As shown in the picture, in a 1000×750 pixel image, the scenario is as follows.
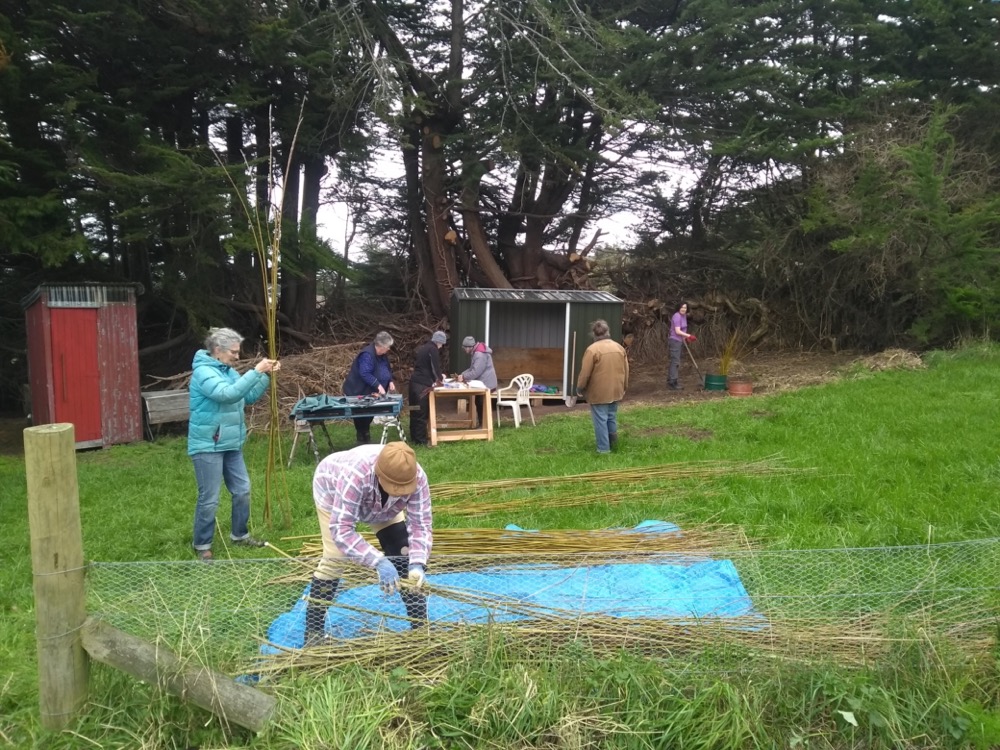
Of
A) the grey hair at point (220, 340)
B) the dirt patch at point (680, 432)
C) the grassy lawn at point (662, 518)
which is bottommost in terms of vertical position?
the grassy lawn at point (662, 518)

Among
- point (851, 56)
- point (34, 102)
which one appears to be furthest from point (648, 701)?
point (851, 56)

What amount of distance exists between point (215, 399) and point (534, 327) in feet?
34.6

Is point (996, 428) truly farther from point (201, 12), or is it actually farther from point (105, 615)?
point (201, 12)

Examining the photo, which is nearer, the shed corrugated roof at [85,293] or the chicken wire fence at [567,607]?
the chicken wire fence at [567,607]

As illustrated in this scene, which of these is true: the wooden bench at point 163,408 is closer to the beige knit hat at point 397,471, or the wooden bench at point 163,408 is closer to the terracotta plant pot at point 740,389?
the terracotta plant pot at point 740,389

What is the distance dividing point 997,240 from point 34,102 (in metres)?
16.5

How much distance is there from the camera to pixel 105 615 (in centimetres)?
305

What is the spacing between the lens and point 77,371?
10422 millimetres

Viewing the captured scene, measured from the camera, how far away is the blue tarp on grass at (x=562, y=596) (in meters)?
3.16

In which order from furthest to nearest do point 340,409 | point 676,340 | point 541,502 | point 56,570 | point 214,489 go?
1. point 676,340
2. point 340,409
3. point 541,502
4. point 214,489
5. point 56,570

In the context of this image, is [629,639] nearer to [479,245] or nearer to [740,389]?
[740,389]

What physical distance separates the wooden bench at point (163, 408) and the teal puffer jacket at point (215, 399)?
267 inches

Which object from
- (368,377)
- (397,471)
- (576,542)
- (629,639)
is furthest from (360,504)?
(368,377)

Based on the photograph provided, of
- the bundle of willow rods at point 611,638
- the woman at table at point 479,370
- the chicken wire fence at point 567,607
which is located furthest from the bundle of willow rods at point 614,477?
the woman at table at point 479,370
